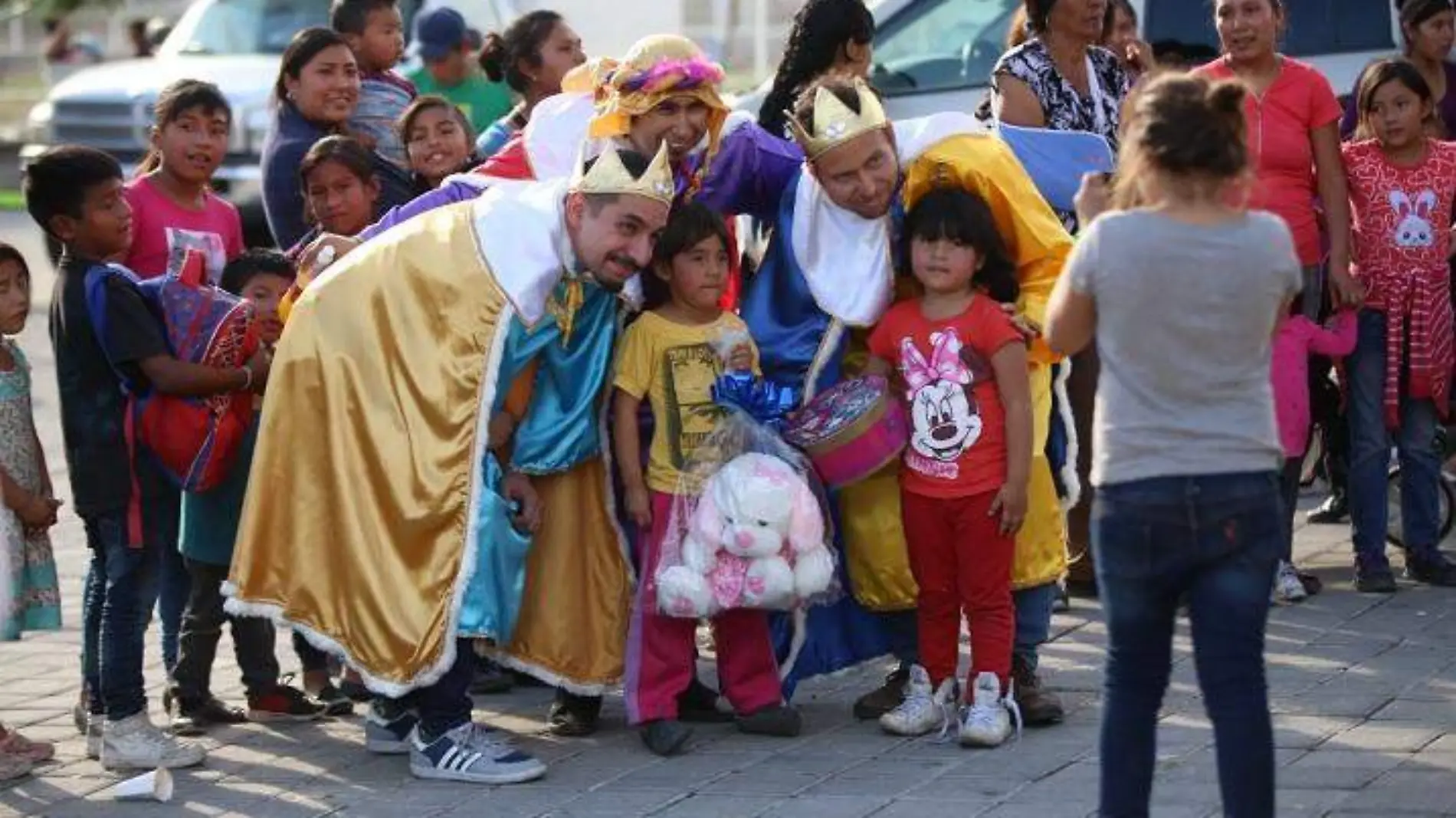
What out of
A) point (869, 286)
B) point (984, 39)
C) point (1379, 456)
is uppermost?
point (984, 39)

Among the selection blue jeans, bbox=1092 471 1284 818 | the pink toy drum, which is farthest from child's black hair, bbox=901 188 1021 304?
blue jeans, bbox=1092 471 1284 818

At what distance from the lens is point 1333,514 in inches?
378

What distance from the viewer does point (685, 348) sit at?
659 centimetres

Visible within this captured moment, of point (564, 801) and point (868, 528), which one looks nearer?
point (564, 801)

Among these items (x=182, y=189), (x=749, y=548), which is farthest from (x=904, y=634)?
(x=182, y=189)

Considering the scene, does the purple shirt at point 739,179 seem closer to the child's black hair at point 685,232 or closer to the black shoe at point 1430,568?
the child's black hair at point 685,232

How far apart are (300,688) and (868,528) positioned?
68.4 inches

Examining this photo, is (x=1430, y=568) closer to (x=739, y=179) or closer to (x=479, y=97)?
(x=739, y=179)

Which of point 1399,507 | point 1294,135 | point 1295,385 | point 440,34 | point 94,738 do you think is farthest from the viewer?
point 440,34

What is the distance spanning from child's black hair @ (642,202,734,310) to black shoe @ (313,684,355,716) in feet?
5.02

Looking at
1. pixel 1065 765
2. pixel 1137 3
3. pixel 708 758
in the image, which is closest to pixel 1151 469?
pixel 1065 765

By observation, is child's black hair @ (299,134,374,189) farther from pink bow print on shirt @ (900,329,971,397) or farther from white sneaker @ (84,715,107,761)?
pink bow print on shirt @ (900,329,971,397)

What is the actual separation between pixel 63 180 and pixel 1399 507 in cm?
450

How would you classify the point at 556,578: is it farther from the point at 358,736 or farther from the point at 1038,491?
the point at 1038,491
